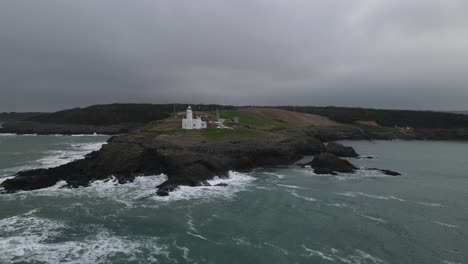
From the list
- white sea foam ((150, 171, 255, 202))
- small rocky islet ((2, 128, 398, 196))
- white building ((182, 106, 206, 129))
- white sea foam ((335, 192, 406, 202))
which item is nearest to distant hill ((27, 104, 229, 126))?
white building ((182, 106, 206, 129))

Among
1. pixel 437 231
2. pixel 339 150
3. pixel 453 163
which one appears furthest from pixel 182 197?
pixel 453 163

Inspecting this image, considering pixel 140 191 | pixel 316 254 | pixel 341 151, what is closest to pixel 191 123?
pixel 341 151

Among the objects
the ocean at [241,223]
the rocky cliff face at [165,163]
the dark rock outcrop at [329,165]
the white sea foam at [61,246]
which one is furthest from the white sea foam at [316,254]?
the dark rock outcrop at [329,165]

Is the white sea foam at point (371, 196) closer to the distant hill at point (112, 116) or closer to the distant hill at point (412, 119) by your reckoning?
the distant hill at point (112, 116)

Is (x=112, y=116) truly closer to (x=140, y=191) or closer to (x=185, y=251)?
(x=140, y=191)

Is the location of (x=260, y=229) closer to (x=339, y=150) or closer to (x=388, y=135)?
(x=339, y=150)

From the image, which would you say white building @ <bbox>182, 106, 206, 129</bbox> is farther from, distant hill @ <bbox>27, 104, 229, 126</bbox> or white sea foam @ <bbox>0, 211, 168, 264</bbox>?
distant hill @ <bbox>27, 104, 229, 126</bbox>
